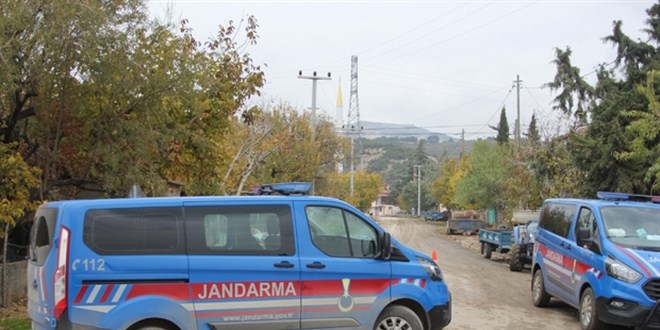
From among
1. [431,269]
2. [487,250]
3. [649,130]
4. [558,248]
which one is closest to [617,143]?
[649,130]

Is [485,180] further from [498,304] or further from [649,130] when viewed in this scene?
[498,304]

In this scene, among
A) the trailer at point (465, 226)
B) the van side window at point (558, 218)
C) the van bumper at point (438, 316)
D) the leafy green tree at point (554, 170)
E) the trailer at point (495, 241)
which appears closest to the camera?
the van bumper at point (438, 316)

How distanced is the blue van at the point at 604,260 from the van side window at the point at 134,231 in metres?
6.04

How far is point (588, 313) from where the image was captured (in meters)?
9.52

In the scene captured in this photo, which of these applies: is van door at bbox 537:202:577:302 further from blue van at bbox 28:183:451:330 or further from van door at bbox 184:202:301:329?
van door at bbox 184:202:301:329

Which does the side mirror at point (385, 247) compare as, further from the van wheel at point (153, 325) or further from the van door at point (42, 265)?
the van door at point (42, 265)

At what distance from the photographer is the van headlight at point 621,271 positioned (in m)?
8.76

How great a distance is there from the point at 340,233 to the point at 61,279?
3.06 metres

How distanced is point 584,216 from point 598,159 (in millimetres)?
11205

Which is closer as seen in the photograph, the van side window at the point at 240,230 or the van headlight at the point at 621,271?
the van side window at the point at 240,230

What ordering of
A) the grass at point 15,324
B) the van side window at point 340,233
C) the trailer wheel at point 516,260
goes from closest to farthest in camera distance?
the van side window at point 340,233 → the grass at point 15,324 → the trailer wheel at point 516,260

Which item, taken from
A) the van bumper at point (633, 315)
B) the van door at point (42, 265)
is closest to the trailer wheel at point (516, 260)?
the van bumper at point (633, 315)

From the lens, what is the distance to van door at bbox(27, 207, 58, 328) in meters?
6.44

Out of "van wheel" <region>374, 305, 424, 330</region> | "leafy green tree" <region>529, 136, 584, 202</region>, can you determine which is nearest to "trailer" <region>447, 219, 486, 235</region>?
"leafy green tree" <region>529, 136, 584, 202</region>
